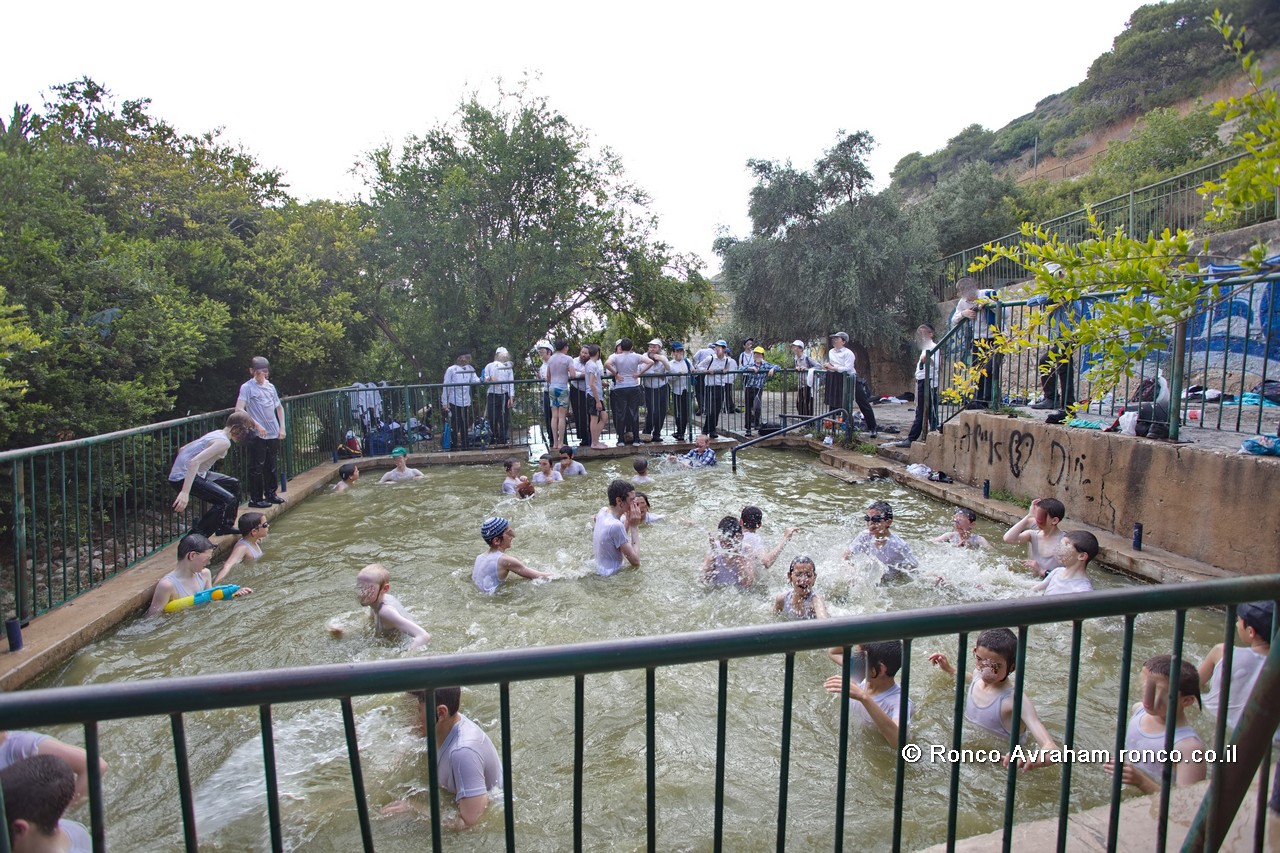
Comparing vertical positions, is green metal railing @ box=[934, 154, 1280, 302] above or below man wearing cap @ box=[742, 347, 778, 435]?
above

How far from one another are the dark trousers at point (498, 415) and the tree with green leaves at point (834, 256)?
11.8 m

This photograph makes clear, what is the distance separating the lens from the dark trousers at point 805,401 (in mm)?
15023

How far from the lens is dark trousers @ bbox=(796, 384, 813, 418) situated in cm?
1502

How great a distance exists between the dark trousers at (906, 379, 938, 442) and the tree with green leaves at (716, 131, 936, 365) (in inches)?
418

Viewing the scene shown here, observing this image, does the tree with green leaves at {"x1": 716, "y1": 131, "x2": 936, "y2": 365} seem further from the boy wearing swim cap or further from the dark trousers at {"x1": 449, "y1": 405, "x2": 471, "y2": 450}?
the boy wearing swim cap

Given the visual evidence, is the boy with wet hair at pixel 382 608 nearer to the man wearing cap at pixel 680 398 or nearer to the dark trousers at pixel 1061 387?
the dark trousers at pixel 1061 387

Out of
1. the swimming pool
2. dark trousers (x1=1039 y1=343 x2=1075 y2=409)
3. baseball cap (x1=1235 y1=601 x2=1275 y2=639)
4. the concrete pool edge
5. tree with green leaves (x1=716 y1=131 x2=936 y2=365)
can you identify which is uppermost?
tree with green leaves (x1=716 y1=131 x2=936 y2=365)

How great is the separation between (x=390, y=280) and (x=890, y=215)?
15450mm

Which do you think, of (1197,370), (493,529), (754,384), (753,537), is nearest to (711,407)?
(754,384)

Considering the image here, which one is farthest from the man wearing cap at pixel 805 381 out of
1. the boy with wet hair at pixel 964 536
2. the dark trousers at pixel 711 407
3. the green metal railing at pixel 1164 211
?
the boy with wet hair at pixel 964 536

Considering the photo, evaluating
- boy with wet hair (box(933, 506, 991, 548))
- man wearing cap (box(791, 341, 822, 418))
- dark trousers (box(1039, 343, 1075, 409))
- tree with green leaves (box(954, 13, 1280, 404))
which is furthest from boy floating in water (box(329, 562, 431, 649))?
man wearing cap (box(791, 341, 822, 418))

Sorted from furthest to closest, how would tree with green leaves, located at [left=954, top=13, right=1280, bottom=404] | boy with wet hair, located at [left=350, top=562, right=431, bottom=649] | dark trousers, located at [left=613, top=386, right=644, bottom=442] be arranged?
1. dark trousers, located at [left=613, top=386, right=644, bottom=442]
2. boy with wet hair, located at [left=350, top=562, right=431, bottom=649]
3. tree with green leaves, located at [left=954, top=13, right=1280, bottom=404]

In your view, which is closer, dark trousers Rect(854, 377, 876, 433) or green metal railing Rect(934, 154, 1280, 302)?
dark trousers Rect(854, 377, 876, 433)

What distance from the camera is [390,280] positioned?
18922 mm
